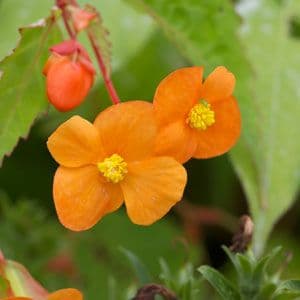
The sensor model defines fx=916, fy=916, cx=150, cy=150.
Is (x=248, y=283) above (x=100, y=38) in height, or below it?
below

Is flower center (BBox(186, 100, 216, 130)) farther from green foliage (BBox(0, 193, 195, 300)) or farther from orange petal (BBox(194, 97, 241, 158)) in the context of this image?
green foliage (BBox(0, 193, 195, 300))

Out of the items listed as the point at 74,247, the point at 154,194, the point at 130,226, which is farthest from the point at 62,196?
the point at 130,226

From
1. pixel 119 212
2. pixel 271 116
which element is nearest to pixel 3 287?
pixel 271 116

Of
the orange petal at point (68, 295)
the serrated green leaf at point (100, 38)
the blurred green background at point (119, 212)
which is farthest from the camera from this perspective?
the blurred green background at point (119, 212)

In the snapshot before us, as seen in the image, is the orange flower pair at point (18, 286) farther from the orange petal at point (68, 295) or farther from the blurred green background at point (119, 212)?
the blurred green background at point (119, 212)

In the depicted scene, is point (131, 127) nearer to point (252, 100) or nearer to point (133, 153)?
point (133, 153)

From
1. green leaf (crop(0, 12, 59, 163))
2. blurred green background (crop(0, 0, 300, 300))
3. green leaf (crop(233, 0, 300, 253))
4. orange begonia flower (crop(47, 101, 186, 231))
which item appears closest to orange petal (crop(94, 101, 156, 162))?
orange begonia flower (crop(47, 101, 186, 231))

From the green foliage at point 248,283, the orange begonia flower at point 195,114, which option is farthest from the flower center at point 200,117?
the green foliage at point 248,283
